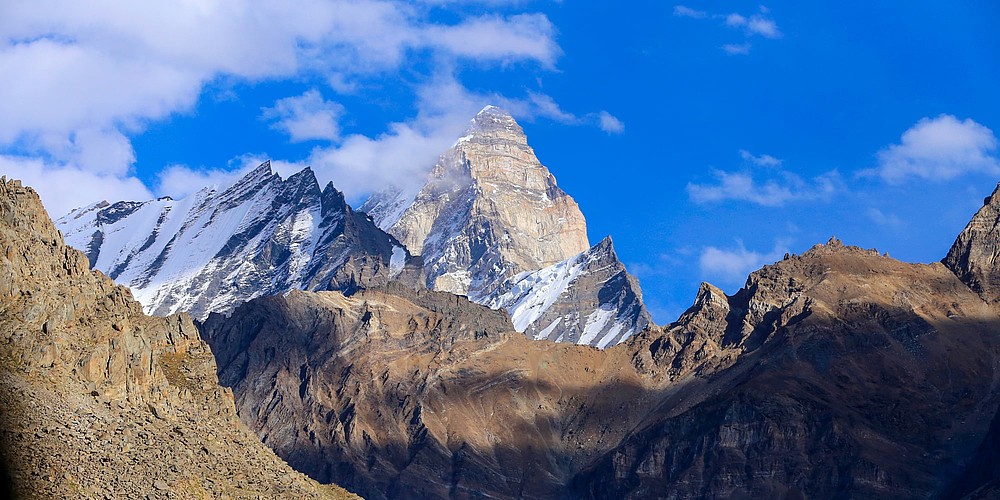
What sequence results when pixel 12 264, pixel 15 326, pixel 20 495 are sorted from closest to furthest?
pixel 20 495 < pixel 15 326 < pixel 12 264

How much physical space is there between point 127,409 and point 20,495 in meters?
63.5

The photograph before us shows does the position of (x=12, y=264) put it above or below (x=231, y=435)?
above

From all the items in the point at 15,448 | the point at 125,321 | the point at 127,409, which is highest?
the point at 125,321

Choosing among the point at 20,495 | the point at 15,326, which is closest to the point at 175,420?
the point at 15,326

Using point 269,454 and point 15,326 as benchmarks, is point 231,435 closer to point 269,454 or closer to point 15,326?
point 269,454

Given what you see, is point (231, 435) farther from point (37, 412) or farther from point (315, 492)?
point (37, 412)

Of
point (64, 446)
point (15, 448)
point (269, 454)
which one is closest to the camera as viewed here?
point (15, 448)

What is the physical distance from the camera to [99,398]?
443ft

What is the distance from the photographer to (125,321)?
152 meters

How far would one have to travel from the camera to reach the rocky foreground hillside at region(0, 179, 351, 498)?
119 metres

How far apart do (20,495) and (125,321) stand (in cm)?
7942

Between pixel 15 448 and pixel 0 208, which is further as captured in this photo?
pixel 0 208

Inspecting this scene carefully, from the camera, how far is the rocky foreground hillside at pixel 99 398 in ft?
391

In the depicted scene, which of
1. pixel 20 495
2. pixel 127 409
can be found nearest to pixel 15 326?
pixel 127 409
